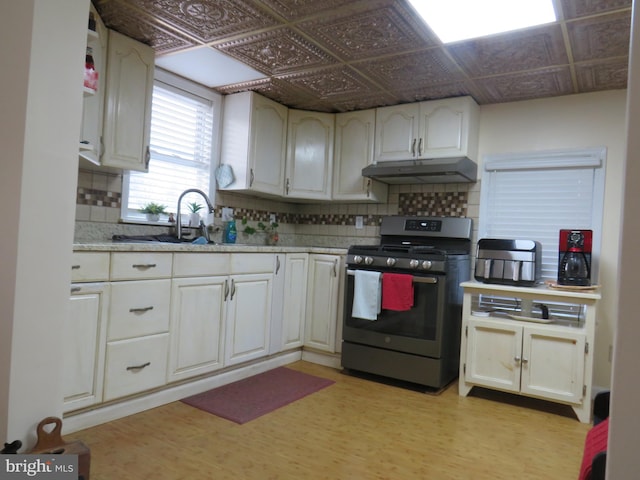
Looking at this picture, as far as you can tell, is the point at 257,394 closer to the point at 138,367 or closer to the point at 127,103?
the point at 138,367

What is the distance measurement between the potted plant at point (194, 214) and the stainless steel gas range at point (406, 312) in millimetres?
1165

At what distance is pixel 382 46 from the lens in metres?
2.54

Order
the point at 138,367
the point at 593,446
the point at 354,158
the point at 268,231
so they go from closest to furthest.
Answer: the point at 593,446
the point at 138,367
the point at 354,158
the point at 268,231

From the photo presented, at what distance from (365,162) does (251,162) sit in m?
0.96

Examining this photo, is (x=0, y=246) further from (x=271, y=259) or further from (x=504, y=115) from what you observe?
(x=504, y=115)

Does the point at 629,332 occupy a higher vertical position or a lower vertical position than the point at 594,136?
lower

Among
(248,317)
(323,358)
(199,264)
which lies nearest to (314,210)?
(323,358)

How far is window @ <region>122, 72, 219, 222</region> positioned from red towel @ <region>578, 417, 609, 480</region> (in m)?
2.68

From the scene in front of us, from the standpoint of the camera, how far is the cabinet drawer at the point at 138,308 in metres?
2.16

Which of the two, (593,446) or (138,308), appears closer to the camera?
(593,446)

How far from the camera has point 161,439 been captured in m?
2.05

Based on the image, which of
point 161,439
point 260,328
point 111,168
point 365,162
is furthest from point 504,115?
point 161,439

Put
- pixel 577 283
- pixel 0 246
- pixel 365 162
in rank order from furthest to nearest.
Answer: pixel 365 162 → pixel 577 283 → pixel 0 246

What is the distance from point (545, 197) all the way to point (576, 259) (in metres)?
0.61
